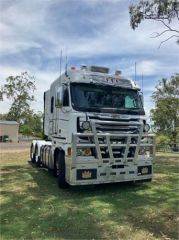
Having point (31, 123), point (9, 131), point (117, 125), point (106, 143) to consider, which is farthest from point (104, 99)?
point (31, 123)

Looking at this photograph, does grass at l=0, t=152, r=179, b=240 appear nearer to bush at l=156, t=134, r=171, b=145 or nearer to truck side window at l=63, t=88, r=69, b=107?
truck side window at l=63, t=88, r=69, b=107

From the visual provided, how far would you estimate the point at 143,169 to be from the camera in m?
9.62

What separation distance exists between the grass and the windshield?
2325 millimetres

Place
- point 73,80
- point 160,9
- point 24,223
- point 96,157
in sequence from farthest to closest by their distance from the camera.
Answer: point 160,9 → point 73,80 → point 96,157 → point 24,223

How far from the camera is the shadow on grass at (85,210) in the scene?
581 cm

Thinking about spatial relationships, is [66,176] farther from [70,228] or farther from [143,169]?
[70,228]

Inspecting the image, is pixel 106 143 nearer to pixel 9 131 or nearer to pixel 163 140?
pixel 163 140

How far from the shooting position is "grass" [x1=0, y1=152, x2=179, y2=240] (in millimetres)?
5738

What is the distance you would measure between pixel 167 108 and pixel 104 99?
27.0 meters

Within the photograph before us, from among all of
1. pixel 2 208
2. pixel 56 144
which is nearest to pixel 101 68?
pixel 56 144

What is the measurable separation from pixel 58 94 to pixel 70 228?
486 centimetres

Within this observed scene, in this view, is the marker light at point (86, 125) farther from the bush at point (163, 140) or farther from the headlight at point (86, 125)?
the bush at point (163, 140)

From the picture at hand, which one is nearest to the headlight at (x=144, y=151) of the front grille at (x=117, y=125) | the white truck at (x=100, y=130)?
the white truck at (x=100, y=130)

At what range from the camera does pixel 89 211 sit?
7.11m
